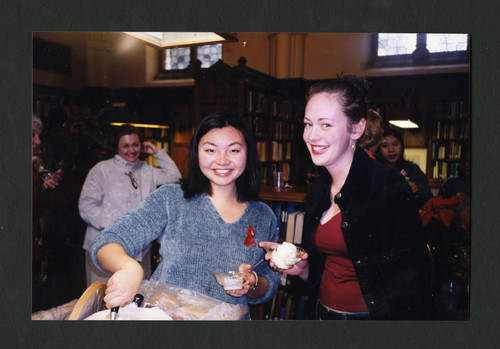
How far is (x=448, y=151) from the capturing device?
2453 millimetres

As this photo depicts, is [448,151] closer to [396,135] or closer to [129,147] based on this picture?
[396,135]

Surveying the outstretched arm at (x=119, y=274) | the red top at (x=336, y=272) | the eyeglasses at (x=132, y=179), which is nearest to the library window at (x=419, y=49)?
the red top at (x=336, y=272)

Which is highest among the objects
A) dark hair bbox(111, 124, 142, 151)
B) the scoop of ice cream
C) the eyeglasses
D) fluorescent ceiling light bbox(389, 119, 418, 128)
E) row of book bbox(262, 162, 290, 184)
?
fluorescent ceiling light bbox(389, 119, 418, 128)

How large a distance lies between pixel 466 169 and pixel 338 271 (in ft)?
3.25

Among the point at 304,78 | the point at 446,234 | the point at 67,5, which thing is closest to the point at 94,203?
the point at 67,5

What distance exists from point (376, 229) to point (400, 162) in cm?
41

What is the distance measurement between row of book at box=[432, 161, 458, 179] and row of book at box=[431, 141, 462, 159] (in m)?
0.03

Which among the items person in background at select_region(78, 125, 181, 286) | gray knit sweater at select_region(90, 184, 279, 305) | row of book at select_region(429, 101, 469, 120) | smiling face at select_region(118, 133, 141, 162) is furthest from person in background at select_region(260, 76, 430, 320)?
smiling face at select_region(118, 133, 141, 162)

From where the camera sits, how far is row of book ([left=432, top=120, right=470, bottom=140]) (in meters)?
2.40

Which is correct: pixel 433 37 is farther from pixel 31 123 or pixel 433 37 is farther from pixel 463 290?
pixel 31 123

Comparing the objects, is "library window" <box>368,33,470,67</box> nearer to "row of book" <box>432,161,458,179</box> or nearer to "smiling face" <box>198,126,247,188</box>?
"row of book" <box>432,161,458,179</box>

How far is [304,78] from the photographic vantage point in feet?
→ 7.65

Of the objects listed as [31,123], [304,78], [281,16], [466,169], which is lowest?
[466,169]

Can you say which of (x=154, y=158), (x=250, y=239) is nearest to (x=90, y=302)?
(x=250, y=239)
